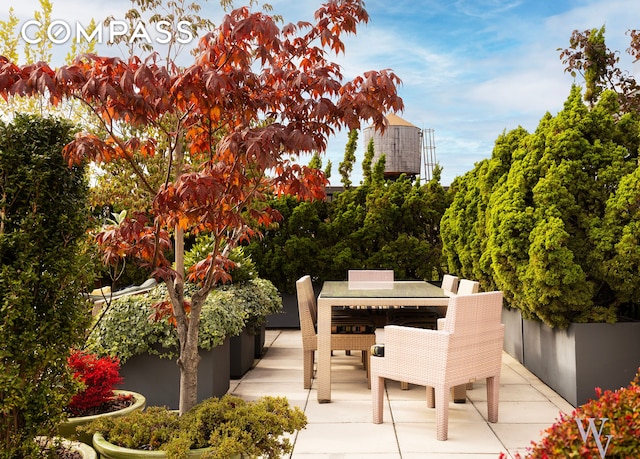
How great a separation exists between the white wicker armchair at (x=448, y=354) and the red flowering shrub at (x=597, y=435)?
2.20 m

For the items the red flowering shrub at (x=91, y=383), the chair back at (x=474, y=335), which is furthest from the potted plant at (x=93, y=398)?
the chair back at (x=474, y=335)

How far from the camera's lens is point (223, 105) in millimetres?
2861

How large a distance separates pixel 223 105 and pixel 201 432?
5.37 feet

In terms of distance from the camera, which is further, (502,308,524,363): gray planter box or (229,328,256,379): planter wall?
(502,308,524,363): gray planter box

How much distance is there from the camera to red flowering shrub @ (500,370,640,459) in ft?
6.09

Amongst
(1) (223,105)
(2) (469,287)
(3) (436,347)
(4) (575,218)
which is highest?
(1) (223,105)

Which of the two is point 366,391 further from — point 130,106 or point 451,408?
point 130,106

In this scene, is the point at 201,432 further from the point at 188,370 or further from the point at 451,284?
the point at 451,284

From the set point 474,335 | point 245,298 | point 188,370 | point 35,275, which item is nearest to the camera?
point 35,275

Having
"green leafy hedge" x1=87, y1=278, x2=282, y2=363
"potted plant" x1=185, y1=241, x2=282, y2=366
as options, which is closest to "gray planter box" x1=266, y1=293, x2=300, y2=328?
"potted plant" x1=185, y1=241, x2=282, y2=366

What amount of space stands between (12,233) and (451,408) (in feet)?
12.4

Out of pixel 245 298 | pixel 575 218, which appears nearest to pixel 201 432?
pixel 245 298

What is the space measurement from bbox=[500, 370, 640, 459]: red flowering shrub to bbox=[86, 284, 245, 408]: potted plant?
346cm

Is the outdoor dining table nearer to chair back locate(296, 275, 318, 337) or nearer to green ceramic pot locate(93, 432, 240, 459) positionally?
chair back locate(296, 275, 318, 337)
